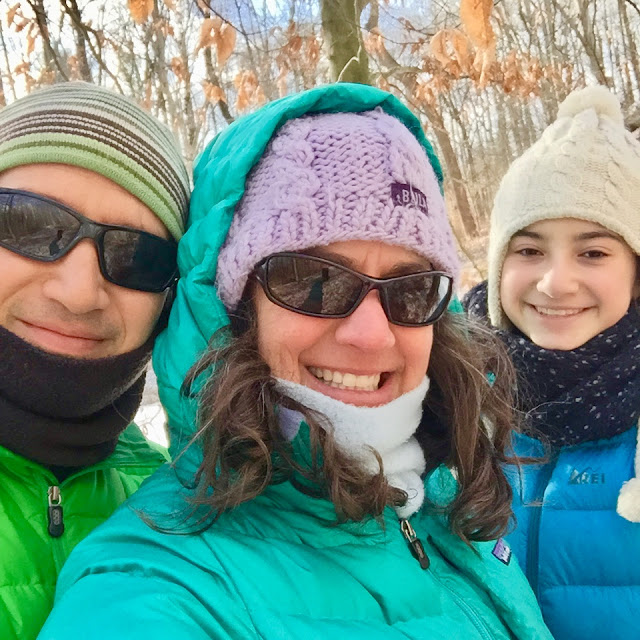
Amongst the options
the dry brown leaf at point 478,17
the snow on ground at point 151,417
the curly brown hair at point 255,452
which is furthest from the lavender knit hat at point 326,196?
the snow on ground at point 151,417

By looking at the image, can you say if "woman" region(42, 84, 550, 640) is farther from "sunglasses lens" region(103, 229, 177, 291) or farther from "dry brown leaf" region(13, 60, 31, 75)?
"dry brown leaf" region(13, 60, 31, 75)

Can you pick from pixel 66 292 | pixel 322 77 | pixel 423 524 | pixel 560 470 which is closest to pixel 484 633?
pixel 423 524

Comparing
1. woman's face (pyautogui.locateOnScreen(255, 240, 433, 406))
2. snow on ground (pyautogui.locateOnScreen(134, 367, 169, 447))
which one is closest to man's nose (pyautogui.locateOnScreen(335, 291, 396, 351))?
woman's face (pyautogui.locateOnScreen(255, 240, 433, 406))

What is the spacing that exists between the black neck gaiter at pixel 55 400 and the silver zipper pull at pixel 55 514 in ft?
0.20

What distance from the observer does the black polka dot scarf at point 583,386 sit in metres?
1.95

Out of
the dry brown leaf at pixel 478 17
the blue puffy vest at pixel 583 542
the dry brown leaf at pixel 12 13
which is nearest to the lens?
the blue puffy vest at pixel 583 542

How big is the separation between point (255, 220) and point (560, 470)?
1420mm

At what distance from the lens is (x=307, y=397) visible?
1231 mm

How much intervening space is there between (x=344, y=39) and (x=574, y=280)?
174 cm

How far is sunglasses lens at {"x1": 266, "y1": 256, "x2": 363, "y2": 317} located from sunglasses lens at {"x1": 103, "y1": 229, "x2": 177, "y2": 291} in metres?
0.32

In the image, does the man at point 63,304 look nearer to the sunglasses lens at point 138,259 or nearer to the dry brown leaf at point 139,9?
the sunglasses lens at point 138,259

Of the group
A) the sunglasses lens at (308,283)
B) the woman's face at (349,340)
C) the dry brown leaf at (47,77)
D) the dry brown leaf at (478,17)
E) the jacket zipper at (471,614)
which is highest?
the dry brown leaf at (47,77)

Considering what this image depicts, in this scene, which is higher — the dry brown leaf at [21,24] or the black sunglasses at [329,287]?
the dry brown leaf at [21,24]

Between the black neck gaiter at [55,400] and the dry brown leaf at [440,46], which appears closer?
the black neck gaiter at [55,400]
